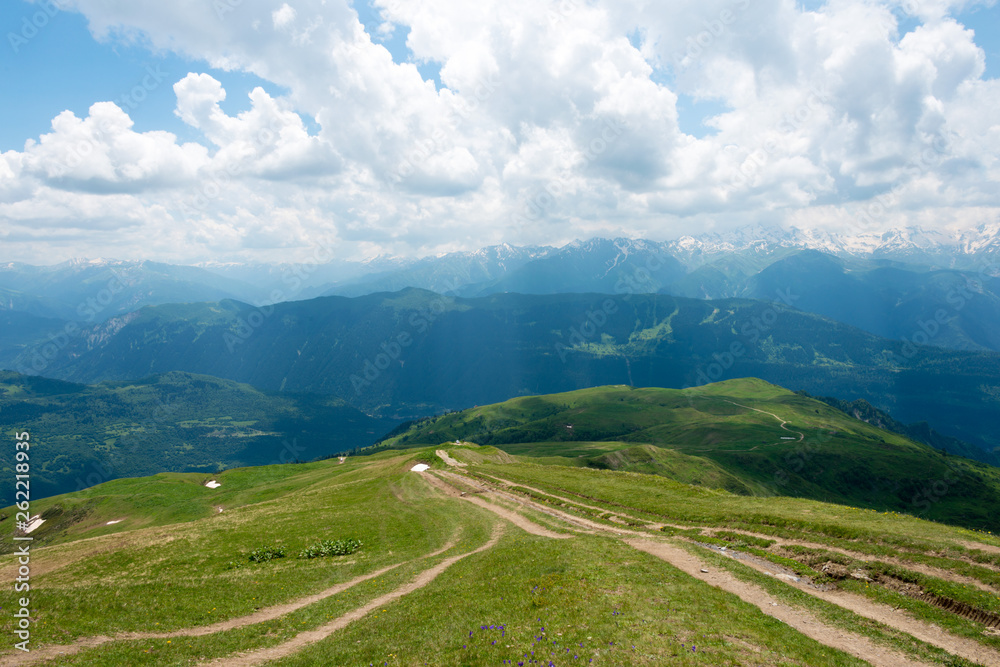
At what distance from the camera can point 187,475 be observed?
130125 mm

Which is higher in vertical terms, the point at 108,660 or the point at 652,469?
the point at 108,660

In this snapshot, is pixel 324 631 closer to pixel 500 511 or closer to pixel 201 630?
pixel 201 630

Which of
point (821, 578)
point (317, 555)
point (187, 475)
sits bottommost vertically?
point (187, 475)

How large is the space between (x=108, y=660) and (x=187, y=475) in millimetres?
134864

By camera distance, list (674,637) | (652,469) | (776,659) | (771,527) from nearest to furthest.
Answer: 1. (776,659)
2. (674,637)
3. (771,527)
4. (652,469)

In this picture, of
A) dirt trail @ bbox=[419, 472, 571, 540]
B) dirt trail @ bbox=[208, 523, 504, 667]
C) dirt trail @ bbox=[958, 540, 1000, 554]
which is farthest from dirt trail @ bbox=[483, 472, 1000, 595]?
dirt trail @ bbox=[208, 523, 504, 667]

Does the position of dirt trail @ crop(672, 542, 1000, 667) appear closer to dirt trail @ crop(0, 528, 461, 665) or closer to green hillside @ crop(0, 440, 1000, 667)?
green hillside @ crop(0, 440, 1000, 667)

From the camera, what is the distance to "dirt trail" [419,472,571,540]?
4331 cm

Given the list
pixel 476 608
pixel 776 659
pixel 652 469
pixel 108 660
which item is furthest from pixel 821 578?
pixel 652 469

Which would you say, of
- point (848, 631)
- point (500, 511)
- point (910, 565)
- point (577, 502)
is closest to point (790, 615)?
point (848, 631)

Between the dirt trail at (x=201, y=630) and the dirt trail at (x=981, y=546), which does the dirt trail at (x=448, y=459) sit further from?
the dirt trail at (x=981, y=546)

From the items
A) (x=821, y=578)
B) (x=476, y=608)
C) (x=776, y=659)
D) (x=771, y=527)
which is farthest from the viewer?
(x=771, y=527)

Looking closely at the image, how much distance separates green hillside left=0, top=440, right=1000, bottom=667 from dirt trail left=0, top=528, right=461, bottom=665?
0.17 meters

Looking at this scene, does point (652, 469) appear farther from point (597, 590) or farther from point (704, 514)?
point (597, 590)
